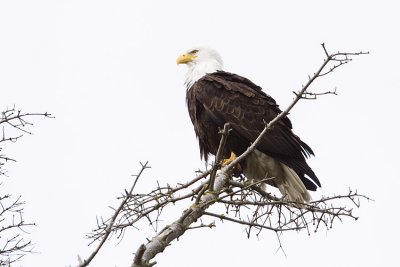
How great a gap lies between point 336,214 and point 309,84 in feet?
2.65

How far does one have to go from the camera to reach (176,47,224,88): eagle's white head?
7.73 m

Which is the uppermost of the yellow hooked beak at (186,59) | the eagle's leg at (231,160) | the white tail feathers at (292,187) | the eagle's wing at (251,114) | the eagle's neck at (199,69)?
the yellow hooked beak at (186,59)

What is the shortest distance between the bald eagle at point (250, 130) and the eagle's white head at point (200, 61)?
1.58 feet

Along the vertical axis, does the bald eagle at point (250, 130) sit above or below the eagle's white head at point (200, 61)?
below

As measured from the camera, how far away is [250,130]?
682 cm

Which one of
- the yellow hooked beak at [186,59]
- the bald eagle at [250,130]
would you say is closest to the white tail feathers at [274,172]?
the bald eagle at [250,130]

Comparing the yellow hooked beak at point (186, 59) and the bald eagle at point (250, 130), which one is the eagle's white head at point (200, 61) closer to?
the yellow hooked beak at point (186, 59)

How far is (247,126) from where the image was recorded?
6.84 meters

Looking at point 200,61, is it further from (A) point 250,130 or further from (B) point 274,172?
(B) point 274,172

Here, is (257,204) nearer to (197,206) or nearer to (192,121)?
(197,206)

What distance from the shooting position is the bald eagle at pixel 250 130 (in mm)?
6660

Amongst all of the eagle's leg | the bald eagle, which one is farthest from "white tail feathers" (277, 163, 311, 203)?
the eagle's leg

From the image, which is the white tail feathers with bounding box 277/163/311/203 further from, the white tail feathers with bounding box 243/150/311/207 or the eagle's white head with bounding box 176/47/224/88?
the eagle's white head with bounding box 176/47/224/88

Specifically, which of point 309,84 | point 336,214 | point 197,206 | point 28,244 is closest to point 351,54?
point 309,84
